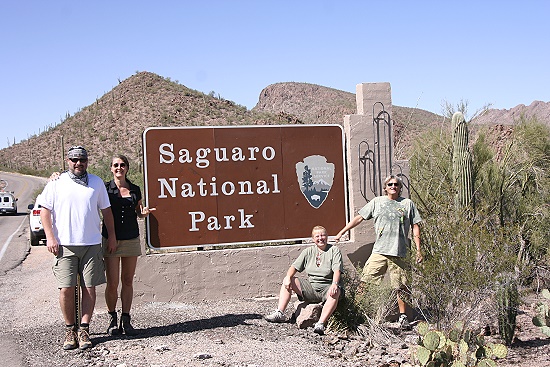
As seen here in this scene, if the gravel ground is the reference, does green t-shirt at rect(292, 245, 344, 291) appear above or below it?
above

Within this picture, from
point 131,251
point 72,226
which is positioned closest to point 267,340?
point 131,251

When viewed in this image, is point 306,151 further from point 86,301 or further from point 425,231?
point 86,301

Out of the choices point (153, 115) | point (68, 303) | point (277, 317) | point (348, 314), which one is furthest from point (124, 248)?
point (153, 115)

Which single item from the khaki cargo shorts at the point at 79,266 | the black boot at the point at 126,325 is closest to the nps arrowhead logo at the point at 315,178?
the black boot at the point at 126,325

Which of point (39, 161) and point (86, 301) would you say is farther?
point (39, 161)

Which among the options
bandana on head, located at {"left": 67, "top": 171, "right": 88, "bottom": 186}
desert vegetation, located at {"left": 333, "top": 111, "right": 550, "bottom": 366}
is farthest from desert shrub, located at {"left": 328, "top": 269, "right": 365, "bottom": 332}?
bandana on head, located at {"left": 67, "top": 171, "right": 88, "bottom": 186}

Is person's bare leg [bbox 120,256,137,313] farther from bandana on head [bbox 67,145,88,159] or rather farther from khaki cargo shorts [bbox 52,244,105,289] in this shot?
bandana on head [bbox 67,145,88,159]

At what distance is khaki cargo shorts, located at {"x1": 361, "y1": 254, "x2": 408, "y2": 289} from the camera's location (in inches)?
321

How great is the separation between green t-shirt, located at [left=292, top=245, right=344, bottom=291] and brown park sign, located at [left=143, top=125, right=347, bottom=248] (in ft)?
5.00

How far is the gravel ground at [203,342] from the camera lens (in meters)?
6.45

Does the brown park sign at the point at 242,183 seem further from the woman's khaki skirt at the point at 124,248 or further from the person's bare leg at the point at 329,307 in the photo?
the person's bare leg at the point at 329,307

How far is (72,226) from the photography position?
671 cm

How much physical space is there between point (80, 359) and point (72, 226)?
128 centimetres

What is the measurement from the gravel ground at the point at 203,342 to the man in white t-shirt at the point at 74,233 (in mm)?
409
